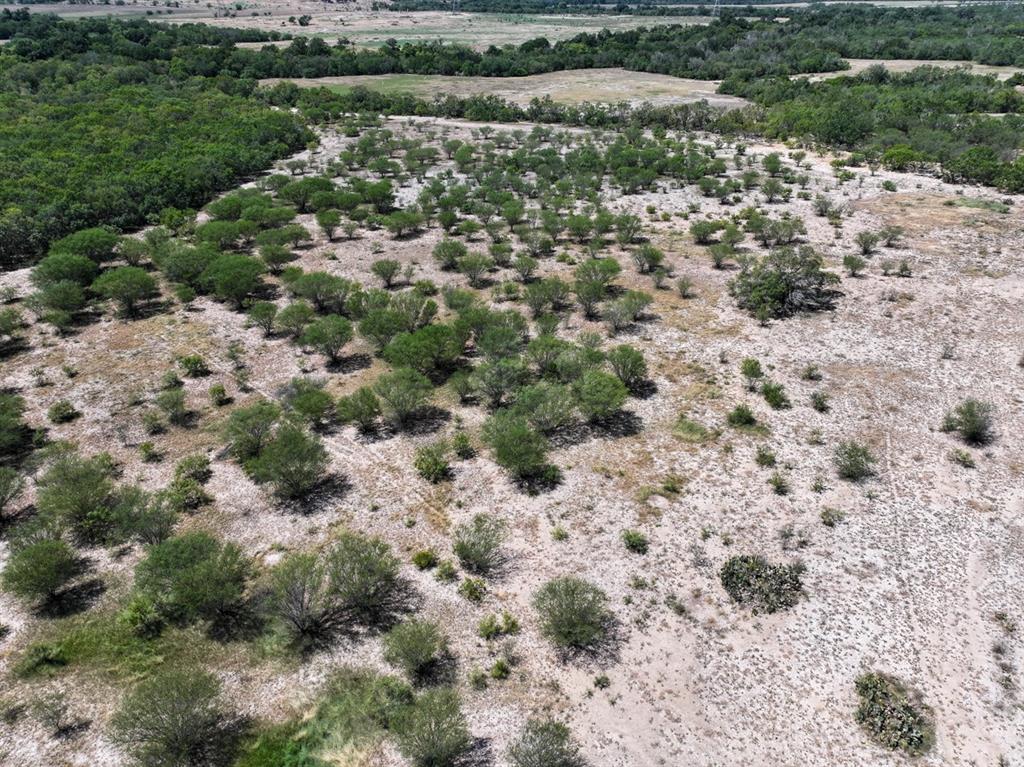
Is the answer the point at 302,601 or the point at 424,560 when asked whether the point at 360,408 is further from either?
the point at 302,601

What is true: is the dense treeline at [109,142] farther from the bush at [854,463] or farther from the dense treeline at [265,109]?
the bush at [854,463]

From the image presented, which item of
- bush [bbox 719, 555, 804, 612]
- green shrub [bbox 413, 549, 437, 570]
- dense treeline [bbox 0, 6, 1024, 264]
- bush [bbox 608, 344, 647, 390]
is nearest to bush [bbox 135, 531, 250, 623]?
green shrub [bbox 413, 549, 437, 570]

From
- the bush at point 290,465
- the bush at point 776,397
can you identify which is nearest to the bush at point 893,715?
the bush at point 776,397

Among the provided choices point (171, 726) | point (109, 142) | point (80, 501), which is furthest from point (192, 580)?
point (109, 142)

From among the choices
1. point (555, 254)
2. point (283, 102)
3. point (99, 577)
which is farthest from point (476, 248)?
point (283, 102)

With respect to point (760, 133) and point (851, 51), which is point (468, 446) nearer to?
point (760, 133)

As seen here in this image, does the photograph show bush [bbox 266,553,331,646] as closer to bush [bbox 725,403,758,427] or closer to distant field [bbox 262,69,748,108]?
bush [bbox 725,403,758,427]

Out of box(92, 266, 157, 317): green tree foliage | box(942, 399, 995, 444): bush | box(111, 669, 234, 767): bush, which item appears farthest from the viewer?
box(92, 266, 157, 317): green tree foliage
